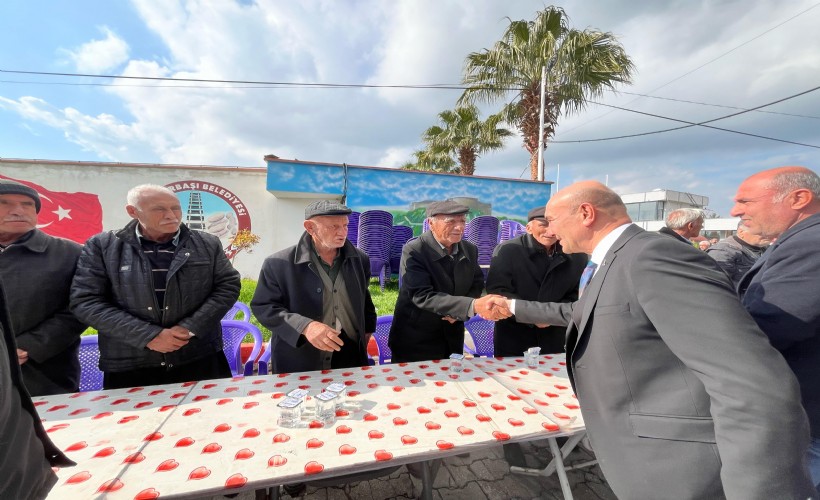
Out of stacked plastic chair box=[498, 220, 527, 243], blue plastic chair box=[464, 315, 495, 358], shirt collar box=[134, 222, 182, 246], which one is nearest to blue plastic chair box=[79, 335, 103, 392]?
shirt collar box=[134, 222, 182, 246]

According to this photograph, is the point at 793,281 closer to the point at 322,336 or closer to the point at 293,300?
the point at 322,336

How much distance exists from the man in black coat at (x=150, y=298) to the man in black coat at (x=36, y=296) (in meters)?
0.20

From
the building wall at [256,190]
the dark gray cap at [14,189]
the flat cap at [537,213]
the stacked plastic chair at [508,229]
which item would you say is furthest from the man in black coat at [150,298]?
the stacked plastic chair at [508,229]

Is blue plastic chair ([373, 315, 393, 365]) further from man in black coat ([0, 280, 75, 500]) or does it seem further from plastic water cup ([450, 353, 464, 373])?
man in black coat ([0, 280, 75, 500])

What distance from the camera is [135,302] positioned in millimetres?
2199

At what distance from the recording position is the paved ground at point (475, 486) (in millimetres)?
2344

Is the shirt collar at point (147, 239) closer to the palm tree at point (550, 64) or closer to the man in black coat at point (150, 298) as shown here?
the man in black coat at point (150, 298)

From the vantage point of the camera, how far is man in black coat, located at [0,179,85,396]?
2.09 metres

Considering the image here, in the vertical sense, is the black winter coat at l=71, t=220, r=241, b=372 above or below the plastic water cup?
above

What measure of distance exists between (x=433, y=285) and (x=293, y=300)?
1.20 m

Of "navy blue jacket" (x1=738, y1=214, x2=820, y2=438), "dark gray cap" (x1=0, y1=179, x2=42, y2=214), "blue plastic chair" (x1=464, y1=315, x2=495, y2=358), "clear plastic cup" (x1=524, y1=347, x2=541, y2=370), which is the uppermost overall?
"dark gray cap" (x1=0, y1=179, x2=42, y2=214)

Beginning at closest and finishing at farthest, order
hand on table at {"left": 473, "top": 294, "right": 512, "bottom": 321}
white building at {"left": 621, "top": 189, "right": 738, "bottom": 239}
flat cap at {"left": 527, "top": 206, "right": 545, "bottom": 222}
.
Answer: hand on table at {"left": 473, "top": 294, "right": 512, "bottom": 321}, flat cap at {"left": 527, "top": 206, "right": 545, "bottom": 222}, white building at {"left": 621, "top": 189, "right": 738, "bottom": 239}

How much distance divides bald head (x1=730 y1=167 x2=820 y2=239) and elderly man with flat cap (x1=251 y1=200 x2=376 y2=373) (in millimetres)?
2381

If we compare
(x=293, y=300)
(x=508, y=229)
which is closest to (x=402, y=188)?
(x=508, y=229)
